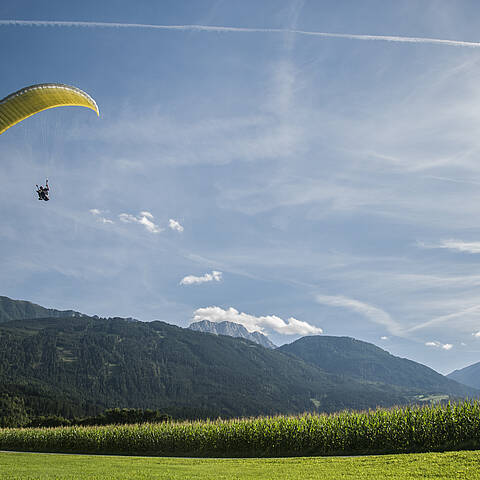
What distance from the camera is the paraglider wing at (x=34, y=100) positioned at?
1338 cm

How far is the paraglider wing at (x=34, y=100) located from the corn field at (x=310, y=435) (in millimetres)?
21742

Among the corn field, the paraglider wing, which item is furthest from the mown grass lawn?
the paraglider wing

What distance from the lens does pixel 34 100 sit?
14320 millimetres

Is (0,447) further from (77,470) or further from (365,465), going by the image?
Result: (365,465)

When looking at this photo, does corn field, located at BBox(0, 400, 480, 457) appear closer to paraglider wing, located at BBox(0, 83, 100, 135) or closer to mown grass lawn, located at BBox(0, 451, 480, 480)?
mown grass lawn, located at BBox(0, 451, 480, 480)

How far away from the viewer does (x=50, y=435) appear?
127ft

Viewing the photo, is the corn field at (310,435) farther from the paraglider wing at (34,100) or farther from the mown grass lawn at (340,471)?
the paraglider wing at (34,100)

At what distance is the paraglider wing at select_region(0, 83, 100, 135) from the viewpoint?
13.4 m

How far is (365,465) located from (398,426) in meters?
7.87

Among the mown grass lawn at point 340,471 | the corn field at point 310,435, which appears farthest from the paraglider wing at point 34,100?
the corn field at point 310,435

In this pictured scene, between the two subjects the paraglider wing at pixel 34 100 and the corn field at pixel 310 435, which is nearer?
the paraglider wing at pixel 34 100

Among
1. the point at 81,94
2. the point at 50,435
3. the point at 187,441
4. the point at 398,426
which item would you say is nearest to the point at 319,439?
the point at 398,426

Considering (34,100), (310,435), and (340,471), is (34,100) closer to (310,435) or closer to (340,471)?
(340,471)

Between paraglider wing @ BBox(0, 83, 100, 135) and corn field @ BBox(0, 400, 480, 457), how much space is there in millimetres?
21742
